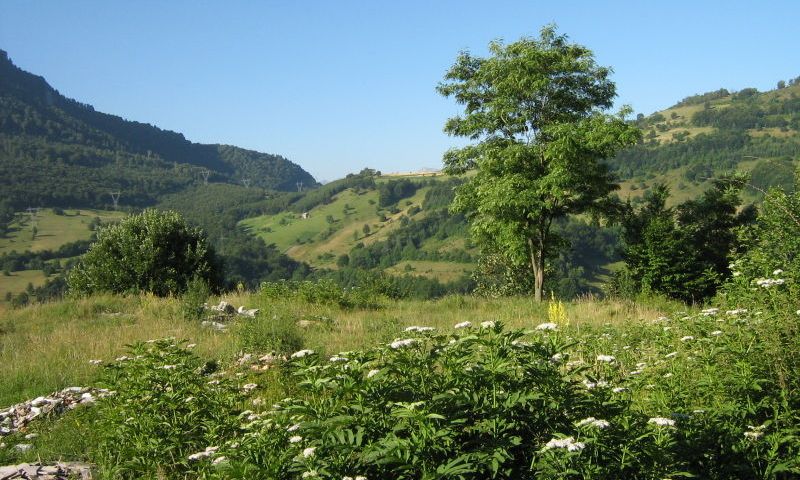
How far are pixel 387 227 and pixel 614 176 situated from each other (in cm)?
14096

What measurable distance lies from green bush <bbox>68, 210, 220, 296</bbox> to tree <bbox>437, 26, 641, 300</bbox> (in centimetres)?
1092

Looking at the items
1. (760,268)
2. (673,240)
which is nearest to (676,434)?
(760,268)

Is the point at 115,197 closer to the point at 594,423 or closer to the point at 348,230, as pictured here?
the point at 348,230

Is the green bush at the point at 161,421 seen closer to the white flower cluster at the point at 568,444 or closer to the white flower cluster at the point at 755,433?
the white flower cluster at the point at 568,444

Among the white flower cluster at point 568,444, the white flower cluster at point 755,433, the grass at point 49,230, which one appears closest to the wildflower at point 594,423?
the white flower cluster at point 568,444

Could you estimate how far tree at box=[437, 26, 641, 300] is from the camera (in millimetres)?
21219

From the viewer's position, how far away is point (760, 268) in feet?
32.4

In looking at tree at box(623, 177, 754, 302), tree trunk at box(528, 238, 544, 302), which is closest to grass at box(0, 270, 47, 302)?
tree trunk at box(528, 238, 544, 302)

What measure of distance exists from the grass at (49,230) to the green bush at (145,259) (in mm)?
110374

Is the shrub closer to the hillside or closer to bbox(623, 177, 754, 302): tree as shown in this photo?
bbox(623, 177, 754, 302): tree

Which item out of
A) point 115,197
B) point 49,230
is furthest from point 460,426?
point 115,197

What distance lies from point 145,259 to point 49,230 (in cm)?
13482

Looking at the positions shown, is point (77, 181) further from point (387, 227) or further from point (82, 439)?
point (82, 439)

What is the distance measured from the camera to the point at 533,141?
78.9 feet
